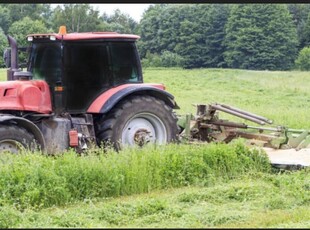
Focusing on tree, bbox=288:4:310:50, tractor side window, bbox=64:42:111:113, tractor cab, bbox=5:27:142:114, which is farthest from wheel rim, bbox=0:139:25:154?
tree, bbox=288:4:310:50

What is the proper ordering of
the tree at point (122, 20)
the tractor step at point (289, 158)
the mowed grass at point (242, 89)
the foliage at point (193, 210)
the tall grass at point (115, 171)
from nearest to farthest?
1. the foliage at point (193, 210)
2. the tall grass at point (115, 171)
3. the tractor step at point (289, 158)
4. the mowed grass at point (242, 89)
5. the tree at point (122, 20)

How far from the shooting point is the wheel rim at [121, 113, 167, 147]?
9.23 metres

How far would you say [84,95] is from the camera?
9.03 m

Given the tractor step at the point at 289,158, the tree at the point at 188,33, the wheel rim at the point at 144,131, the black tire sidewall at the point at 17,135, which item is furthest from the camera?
the tree at the point at 188,33

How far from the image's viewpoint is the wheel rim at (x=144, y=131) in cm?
923

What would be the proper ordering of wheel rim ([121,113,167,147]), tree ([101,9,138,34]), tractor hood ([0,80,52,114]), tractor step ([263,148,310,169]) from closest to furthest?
tractor step ([263,148,310,169]) < tractor hood ([0,80,52,114]) < wheel rim ([121,113,167,147]) < tree ([101,9,138,34])

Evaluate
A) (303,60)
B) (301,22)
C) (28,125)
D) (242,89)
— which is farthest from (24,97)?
(301,22)

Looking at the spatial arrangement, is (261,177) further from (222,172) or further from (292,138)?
(292,138)

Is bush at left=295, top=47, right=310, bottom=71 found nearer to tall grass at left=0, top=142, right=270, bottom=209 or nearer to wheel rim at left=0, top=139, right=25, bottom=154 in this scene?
tall grass at left=0, top=142, right=270, bottom=209

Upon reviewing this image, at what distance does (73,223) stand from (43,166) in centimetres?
162

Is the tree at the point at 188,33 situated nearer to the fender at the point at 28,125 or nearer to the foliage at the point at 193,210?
the fender at the point at 28,125

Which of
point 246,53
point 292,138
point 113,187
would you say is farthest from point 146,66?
point 113,187

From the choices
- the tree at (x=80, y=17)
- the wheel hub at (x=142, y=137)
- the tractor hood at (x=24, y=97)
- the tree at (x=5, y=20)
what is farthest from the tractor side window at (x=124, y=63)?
the tree at (x=5, y=20)

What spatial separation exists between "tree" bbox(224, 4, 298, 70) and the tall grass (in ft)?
92.8
